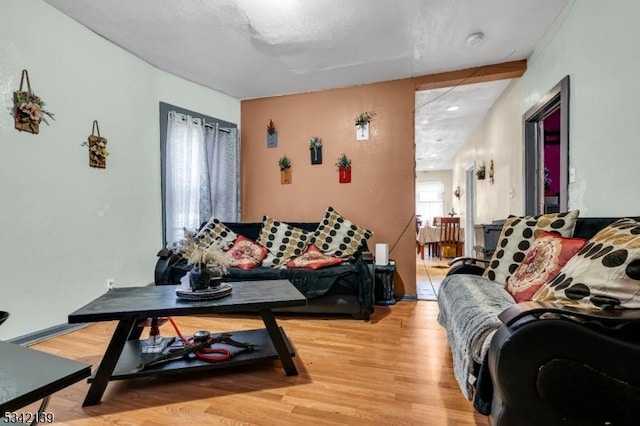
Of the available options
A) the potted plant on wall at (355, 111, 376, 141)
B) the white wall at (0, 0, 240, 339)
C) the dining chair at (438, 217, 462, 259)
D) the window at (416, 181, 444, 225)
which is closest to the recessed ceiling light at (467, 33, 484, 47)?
the potted plant on wall at (355, 111, 376, 141)

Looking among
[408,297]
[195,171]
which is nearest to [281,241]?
[195,171]

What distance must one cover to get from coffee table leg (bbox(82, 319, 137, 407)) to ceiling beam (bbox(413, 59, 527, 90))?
3.57 metres

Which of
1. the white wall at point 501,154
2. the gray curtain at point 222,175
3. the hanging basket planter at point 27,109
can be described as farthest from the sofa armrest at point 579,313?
the gray curtain at point 222,175

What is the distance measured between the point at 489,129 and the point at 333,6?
3390mm

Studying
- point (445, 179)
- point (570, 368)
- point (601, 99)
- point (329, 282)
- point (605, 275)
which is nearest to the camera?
point (570, 368)

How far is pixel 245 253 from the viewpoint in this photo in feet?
10.7

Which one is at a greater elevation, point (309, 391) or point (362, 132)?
point (362, 132)

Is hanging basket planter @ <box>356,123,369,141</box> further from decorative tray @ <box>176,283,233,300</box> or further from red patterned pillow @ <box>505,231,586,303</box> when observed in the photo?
decorative tray @ <box>176,283,233,300</box>

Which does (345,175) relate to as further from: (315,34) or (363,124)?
(315,34)

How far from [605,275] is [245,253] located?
2.86 m

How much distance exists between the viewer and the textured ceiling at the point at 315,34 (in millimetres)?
2301

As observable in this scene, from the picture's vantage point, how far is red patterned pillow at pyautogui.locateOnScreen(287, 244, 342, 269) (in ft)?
9.68

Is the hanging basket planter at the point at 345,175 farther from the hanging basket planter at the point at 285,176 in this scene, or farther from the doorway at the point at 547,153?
the doorway at the point at 547,153

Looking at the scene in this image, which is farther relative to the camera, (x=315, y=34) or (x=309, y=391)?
(x=315, y=34)
